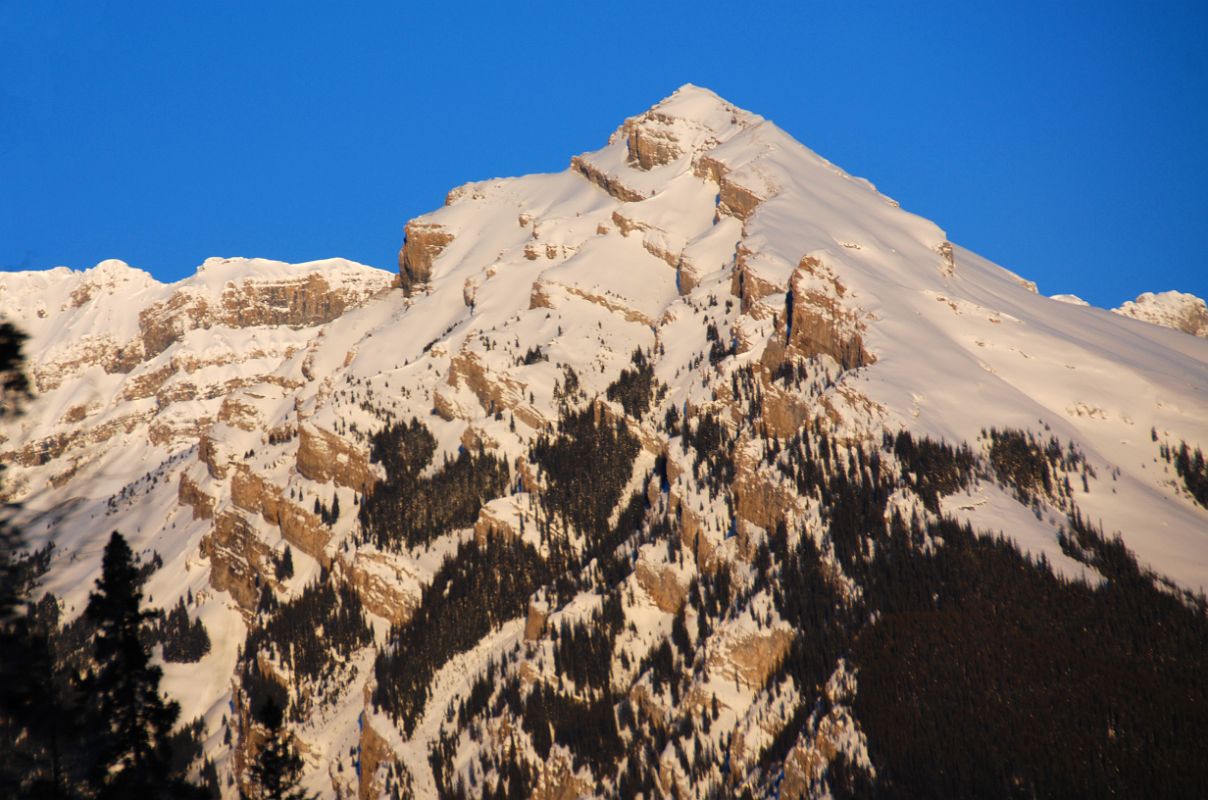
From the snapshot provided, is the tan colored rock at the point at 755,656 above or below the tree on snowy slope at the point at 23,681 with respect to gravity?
above

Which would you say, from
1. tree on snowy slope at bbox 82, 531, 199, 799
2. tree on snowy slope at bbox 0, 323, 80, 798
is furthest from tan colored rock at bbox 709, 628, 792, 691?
tree on snowy slope at bbox 0, 323, 80, 798

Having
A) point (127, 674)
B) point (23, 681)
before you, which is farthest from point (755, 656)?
point (23, 681)

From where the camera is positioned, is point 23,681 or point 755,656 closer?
point 23,681

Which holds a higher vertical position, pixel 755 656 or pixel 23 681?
pixel 755 656

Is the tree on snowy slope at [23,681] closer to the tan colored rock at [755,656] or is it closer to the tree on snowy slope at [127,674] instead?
the tree on snowy slope at [127,674]

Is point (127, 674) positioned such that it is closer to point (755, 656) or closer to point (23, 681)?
point (23, 681)

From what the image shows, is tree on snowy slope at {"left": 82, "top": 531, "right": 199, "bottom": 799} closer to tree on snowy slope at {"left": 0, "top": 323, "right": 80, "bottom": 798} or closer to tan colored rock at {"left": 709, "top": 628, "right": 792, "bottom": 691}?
tree on snowy slope at {"left": 0, "top": 323, "right": 80, "bottom": 798}

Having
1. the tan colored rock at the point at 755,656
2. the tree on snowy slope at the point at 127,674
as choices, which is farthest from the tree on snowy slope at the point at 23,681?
the tan colored rock at the point at 755,656

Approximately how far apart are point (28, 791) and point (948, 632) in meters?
154

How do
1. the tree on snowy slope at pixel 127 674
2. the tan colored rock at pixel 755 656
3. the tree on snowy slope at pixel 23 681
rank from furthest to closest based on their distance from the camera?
the tan colored rock at pixel 755 656 < the tree on snowy slope at pixel 127 674 < the tree on snowy slope at pixel 23 681

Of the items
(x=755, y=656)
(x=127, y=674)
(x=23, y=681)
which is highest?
(x=755, y=656)

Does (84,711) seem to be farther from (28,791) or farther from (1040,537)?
(1040,537)

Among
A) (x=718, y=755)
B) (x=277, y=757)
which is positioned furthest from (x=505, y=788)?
(x=277, y=757)

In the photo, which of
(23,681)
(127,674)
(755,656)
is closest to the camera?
(23,681)
